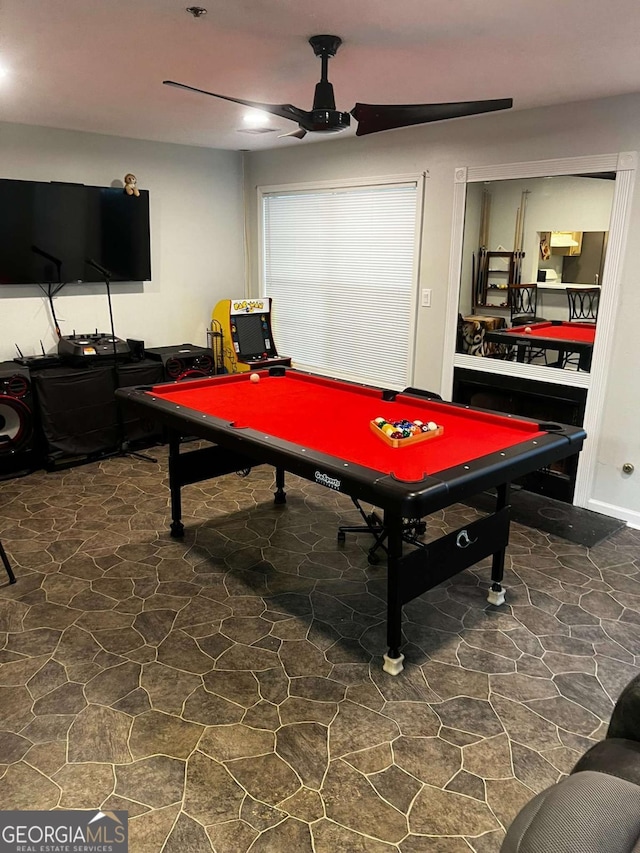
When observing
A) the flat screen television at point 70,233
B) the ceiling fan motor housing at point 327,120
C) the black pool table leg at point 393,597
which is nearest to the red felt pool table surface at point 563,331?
the ceiling fan motor housing at point 327,120

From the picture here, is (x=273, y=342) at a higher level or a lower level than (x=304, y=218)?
lower

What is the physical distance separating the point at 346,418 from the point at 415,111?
1.43 m

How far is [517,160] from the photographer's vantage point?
4.04m

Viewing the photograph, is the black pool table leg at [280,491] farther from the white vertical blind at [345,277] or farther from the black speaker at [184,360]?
the black speaker at [184,360]

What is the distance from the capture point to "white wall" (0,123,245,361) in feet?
15.7

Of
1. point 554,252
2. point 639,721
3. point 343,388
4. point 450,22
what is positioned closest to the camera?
point 639,721

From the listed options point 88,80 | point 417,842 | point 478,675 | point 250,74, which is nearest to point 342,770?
point 417,842

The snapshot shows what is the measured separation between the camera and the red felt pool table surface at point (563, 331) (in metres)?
3.92

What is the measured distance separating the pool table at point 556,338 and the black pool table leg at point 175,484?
240 cm

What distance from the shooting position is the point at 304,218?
5688 millimetres

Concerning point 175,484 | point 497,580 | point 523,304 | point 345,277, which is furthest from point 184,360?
point 497,580

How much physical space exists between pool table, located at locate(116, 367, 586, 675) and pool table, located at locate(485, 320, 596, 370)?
3.65 ft

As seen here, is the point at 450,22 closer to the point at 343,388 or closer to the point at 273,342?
the point at 343,388

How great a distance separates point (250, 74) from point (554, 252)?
2.18 meters
